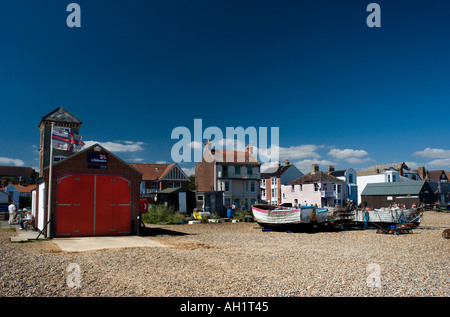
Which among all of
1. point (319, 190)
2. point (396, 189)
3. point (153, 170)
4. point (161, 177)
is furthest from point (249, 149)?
point (396, 189)

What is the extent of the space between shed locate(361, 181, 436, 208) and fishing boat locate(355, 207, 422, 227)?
32.2m

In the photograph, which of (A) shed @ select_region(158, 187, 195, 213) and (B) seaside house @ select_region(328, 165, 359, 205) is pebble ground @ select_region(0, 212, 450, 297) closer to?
(A) shed @ select_region(158, 187, 195, 213)

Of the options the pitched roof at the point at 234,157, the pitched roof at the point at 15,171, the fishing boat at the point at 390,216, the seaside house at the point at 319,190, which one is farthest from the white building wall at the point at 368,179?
the pitched roof at the point at 15,171

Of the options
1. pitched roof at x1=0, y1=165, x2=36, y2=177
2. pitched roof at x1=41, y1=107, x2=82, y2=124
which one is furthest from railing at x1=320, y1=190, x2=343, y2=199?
pitched roof at x1=0, y1=165, x2=36, y2=177

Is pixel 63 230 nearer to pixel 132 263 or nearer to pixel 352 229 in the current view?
pixel 132 263

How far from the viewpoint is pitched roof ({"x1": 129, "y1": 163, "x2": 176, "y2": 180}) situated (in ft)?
216

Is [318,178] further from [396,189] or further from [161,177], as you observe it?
[161,177]

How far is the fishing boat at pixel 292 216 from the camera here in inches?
974

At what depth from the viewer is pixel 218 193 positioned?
42.3 metres

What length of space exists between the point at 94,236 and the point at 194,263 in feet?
33.3

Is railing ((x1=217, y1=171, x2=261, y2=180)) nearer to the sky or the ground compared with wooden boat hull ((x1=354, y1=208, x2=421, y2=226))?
nearer to the sky

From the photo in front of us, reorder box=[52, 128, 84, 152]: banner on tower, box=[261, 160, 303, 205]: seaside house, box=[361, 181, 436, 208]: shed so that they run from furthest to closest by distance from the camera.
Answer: box=[261, 160, 303, 205]: seaside house < box=[361, 181, 436, 208]: shed < box=[52, 128, 84, 152]: banner on tower

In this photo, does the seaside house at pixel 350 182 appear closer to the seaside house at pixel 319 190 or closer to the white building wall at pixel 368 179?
the seaside house at pixel 319 190
